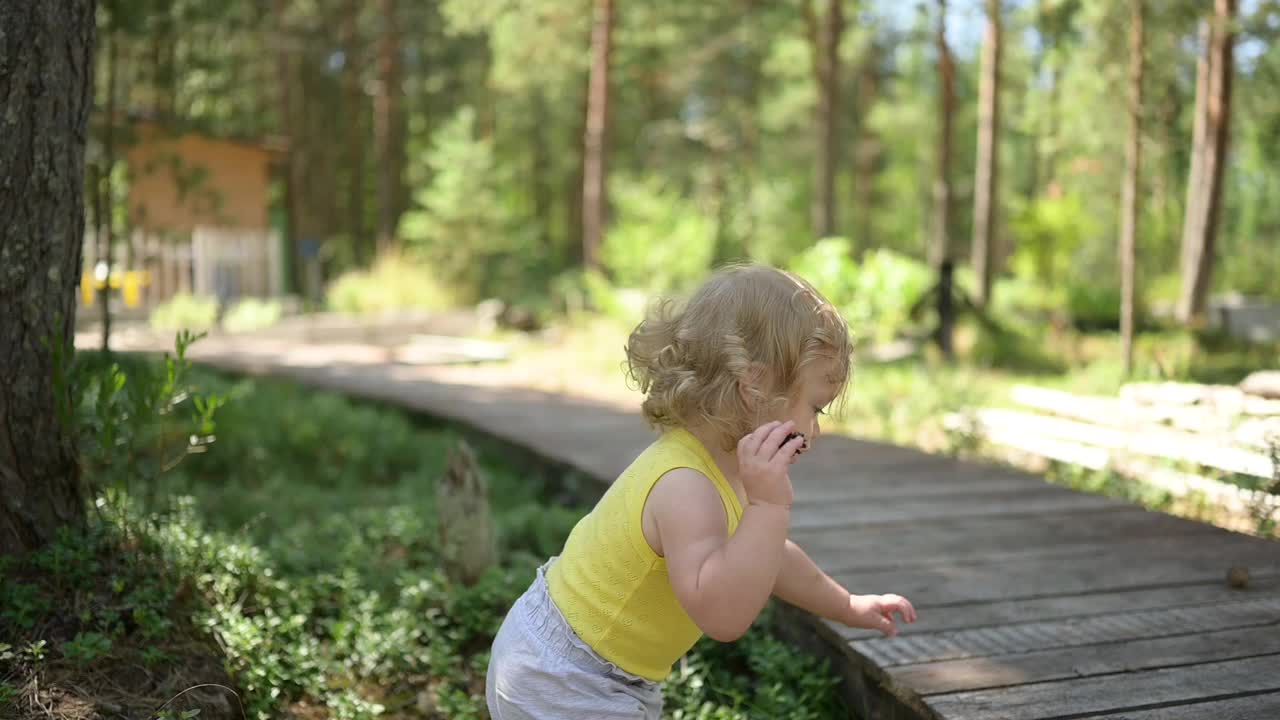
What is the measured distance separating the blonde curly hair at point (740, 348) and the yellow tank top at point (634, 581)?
0.32ft

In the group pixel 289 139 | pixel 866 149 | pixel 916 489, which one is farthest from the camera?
pixel 866 149

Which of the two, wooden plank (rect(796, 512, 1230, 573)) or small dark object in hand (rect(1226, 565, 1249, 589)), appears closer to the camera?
small dark object in hand (rect(1226, 565, 1249, 589))

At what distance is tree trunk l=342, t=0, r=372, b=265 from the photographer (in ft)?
104

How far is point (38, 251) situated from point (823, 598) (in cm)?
259

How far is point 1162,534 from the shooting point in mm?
4695

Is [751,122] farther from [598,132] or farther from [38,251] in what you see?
[38,251]

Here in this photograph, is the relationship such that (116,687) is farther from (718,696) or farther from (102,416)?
(718,696)

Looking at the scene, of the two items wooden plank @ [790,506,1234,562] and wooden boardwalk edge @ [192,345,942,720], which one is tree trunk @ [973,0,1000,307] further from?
wooden plank @ [790,506,1234,562]

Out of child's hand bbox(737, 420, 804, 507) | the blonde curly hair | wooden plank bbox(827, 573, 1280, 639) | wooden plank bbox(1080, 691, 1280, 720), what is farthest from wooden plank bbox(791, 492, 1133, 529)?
child's hand bbox(737, 420, 804, 507)

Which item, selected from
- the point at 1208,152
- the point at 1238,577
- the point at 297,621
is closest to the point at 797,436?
the point at 297,621

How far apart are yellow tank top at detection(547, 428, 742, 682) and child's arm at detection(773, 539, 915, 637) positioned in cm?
29

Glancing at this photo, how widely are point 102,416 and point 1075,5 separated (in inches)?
636

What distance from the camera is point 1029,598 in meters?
3.88

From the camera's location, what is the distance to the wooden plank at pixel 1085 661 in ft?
10.2
